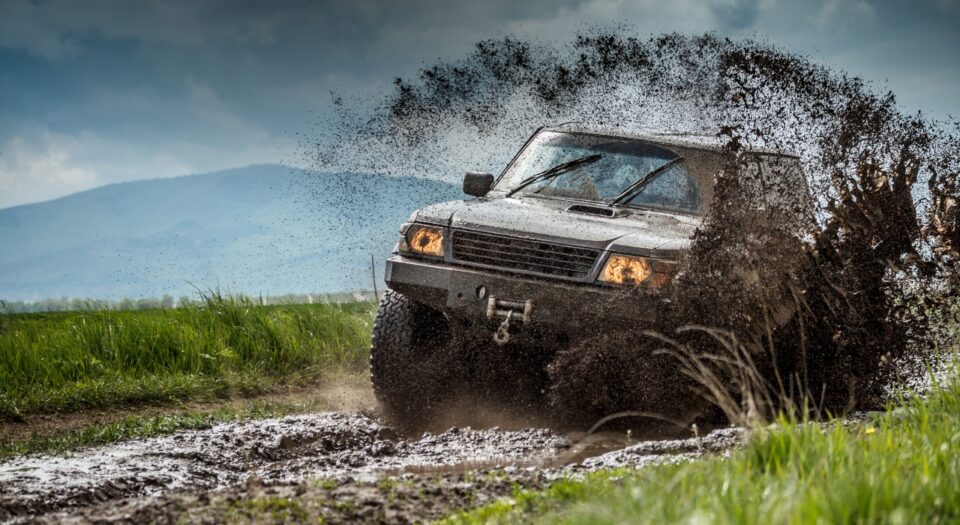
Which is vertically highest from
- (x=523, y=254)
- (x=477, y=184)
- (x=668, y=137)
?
(x=668, y=137)

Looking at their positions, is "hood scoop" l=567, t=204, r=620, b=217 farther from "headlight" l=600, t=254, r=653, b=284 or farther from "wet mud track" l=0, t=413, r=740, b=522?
"wet mud track" l=0, t=413, r=740, b=522

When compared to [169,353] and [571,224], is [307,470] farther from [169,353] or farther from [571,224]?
[169,353]

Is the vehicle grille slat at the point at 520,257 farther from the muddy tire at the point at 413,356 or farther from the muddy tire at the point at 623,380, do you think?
the muddy tire at the point at 413,356

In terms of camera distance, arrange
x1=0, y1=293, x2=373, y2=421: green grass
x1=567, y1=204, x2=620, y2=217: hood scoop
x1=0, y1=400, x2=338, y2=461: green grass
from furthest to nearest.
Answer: x1=0, y1=293, x2=373, y2=421: green grass
x1=0, y1=400, x2=338, y2=461: green grass
x1=567, y1=204, x2=620, y2=217: hood scoop

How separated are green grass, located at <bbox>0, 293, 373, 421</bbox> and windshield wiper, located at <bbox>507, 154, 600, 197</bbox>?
3850 mm

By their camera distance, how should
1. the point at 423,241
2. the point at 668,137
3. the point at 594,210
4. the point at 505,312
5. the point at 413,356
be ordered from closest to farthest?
the point at 505,312, the point at 423,241, the point at 594,210, the point at 413,356, the point at 668,137

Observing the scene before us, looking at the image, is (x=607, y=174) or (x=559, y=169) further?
(x=559, y=169)

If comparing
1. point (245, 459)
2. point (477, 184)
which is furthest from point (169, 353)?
point (477, 184)

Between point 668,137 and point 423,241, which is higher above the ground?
point 668,137

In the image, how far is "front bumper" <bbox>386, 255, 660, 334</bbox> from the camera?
6.07 m

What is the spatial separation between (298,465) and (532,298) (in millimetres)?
1549

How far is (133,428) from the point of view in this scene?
7750mm

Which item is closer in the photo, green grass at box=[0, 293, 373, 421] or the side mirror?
the side mirror

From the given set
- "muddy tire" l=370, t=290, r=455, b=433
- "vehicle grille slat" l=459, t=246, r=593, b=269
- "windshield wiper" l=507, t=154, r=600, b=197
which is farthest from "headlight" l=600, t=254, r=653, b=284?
"windshield wiper" l=507, t=154, r=600, b=197
